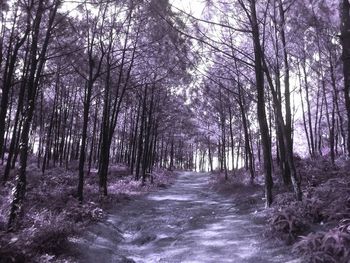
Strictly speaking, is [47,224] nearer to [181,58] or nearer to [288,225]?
[288,225]

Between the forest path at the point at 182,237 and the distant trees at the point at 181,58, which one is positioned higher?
the distant trees at the point at 181,58

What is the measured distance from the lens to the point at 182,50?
11.8m

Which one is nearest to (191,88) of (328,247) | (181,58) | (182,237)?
(181,58)

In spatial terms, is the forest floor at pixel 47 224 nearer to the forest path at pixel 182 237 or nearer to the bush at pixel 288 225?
the forest path at pixel 182 237

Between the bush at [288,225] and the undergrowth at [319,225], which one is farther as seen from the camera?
the bush at [288,225]

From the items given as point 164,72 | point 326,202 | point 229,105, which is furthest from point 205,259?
point 229,105

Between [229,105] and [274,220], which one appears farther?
[229,105]

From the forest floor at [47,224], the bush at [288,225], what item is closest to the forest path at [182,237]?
the bush at [288,225]

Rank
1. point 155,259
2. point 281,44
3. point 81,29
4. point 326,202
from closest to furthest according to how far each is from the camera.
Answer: point 155,259, point 326,202, point 281,44, point 81,29

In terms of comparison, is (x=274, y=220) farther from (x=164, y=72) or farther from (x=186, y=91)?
(x=186, y=91)

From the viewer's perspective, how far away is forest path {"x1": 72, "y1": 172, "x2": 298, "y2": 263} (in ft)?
22.2

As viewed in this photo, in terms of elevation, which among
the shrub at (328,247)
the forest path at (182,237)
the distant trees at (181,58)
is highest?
the distant trees at (181,58)

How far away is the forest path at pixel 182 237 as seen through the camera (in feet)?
22.2

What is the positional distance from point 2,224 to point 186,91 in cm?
2024
